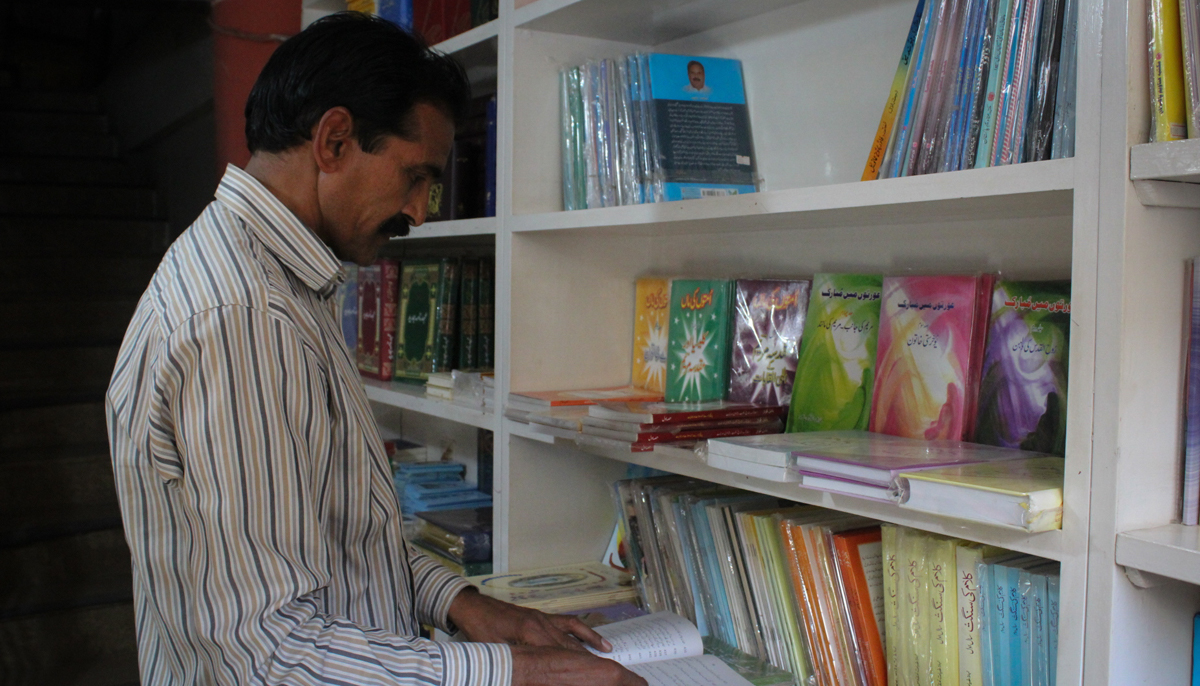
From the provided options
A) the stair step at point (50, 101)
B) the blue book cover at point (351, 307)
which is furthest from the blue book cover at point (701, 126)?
the stair step at point (50, 101)

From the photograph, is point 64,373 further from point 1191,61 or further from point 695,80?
point 1191,61

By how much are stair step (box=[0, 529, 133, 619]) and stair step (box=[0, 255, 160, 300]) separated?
123 centimetres

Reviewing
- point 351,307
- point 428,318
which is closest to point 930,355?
point 428,318

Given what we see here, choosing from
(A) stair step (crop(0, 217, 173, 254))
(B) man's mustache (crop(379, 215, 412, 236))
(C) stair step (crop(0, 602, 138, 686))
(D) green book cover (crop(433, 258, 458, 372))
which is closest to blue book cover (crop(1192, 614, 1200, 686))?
(B) man's mustache (crop(379, 215, 412, 236))

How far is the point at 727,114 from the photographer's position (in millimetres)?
1693

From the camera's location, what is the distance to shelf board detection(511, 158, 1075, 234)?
97 cm

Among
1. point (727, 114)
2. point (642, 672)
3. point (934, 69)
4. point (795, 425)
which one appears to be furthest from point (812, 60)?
point (642, 672)

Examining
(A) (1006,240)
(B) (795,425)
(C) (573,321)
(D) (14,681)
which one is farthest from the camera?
(D) (14,681)

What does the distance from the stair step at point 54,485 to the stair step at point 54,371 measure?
1.11 feet

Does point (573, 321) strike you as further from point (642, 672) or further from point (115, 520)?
point (115, 520)

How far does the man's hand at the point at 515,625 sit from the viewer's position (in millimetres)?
1330

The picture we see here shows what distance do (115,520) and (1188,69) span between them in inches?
153

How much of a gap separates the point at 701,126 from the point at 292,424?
3.06 feet

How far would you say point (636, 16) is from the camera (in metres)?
1.70
